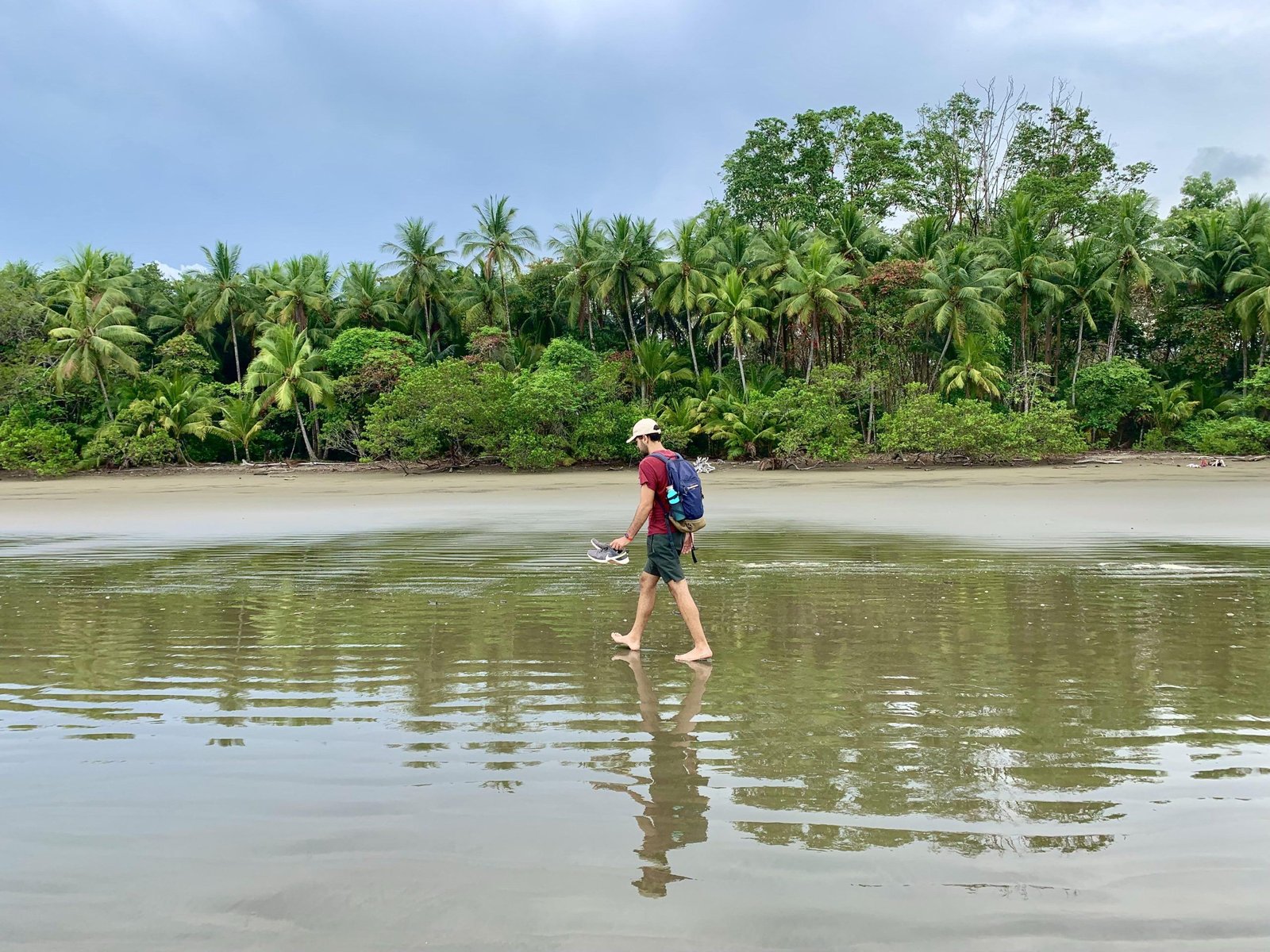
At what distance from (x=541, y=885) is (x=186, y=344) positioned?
151 ft

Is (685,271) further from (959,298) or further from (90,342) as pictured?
(90,342)

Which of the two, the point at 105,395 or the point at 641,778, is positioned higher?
the point at 105,395

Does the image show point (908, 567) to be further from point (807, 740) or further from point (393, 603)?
point (807, 740)

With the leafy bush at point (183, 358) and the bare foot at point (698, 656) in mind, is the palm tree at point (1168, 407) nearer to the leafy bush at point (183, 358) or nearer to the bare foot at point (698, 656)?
the bare foot at point (698, 656)

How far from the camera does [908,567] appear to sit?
986 cm

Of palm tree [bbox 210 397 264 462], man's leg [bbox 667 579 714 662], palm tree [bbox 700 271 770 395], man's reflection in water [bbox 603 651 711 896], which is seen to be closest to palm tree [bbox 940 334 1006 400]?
palm tree [bbox 700 271 770 395]

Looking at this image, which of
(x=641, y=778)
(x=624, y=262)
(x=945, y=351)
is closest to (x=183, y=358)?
(x=624, y=262)

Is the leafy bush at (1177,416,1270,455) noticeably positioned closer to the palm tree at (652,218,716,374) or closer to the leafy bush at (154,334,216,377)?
the palm tree at (652,218,716,374)

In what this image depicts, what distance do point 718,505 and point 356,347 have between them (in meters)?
27.2

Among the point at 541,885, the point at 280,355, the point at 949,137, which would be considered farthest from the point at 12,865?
the point at 949,137

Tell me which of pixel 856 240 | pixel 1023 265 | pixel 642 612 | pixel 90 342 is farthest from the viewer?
pixel 856 240

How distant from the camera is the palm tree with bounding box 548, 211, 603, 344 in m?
42.7

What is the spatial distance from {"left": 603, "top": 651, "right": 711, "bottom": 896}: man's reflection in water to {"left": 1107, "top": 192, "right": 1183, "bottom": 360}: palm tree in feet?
129

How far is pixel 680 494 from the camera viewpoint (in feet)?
19.7
